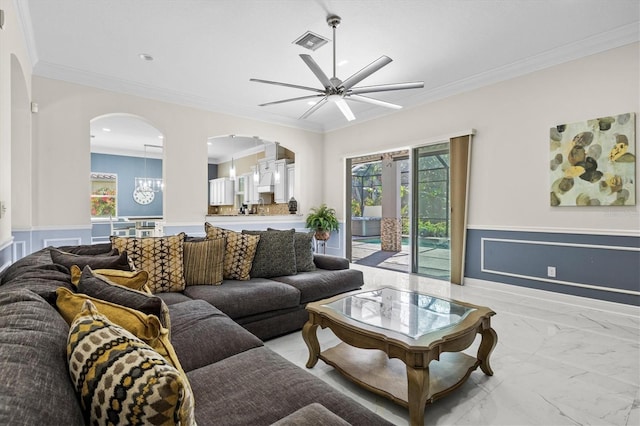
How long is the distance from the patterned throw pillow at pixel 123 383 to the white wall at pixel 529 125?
4323 mm

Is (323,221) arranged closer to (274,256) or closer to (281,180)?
(281,180)

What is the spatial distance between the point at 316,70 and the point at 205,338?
7.67ft

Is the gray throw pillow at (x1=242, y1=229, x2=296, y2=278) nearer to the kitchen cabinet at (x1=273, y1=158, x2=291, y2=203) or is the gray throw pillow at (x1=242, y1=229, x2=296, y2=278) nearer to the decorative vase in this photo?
the decorative vase

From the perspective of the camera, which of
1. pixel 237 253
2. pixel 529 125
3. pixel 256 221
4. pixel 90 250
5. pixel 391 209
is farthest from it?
pixel 391 209

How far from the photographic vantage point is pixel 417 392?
1.59 m

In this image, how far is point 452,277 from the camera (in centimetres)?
468

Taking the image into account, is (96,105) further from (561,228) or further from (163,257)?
(561,228)

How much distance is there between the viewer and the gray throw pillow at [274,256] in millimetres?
3133

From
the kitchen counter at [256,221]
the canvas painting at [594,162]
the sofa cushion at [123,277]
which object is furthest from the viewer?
the kitchen counter at [256,221]

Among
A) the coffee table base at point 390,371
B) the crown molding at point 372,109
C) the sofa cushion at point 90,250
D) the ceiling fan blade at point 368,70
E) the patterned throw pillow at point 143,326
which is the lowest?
the coffee table base at point 390,371

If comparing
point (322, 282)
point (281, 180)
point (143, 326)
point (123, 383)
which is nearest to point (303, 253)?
point (322, 282)

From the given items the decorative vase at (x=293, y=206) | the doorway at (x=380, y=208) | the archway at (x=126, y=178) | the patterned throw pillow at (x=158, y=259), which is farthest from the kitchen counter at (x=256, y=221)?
the archway at (x=126, y=178)

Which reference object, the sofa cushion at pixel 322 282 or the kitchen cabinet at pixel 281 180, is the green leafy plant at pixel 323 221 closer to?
the kitchen cabinet at pixel 281 180

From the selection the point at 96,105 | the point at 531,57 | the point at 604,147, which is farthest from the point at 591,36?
the point at 96,105
